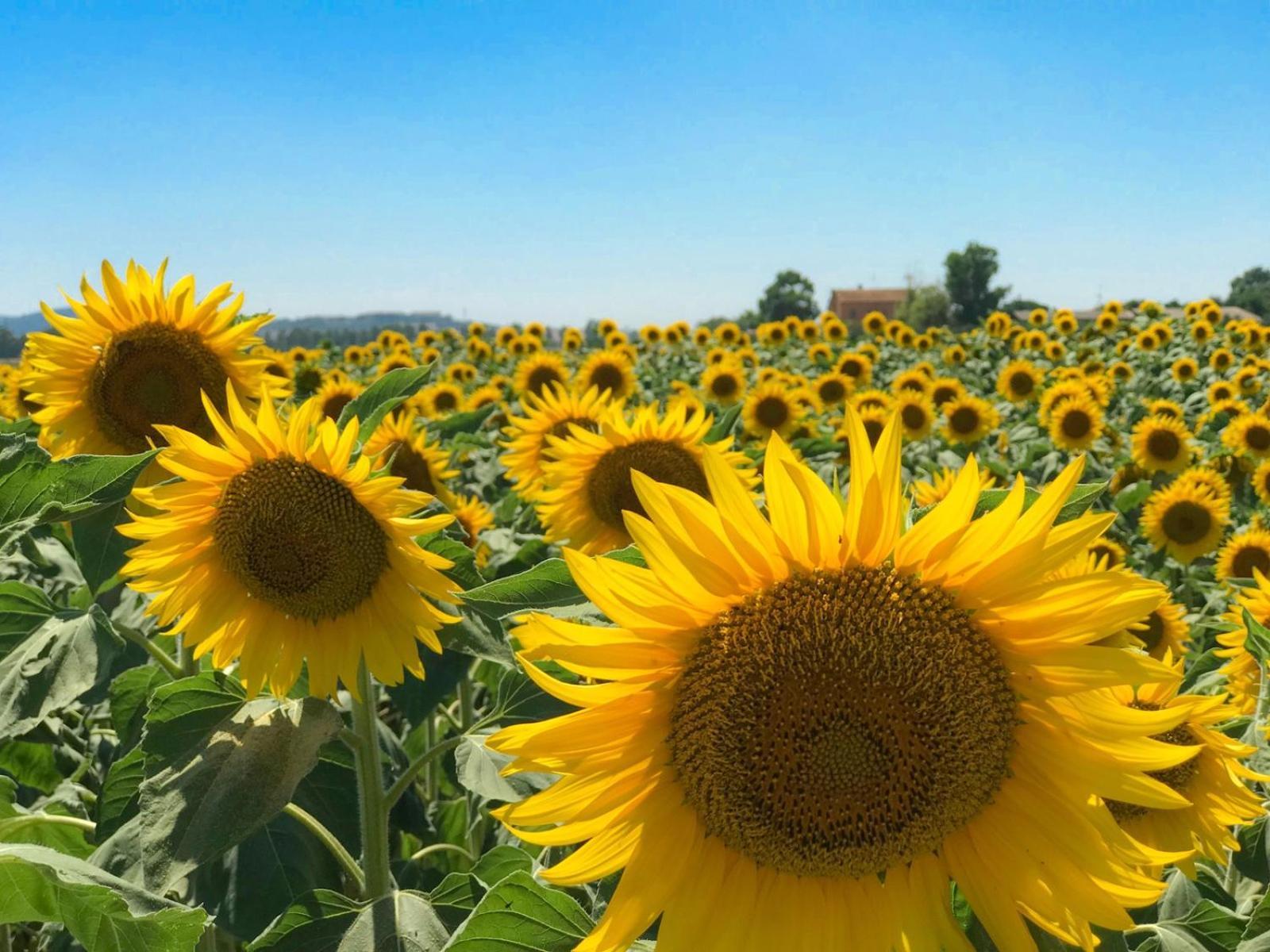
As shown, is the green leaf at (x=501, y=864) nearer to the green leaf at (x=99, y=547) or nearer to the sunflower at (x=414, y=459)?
the green leaf at (x=99, y=547)

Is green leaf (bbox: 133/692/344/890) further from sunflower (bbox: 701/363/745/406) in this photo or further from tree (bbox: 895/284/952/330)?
tree (bbox: 895/284/952/330)

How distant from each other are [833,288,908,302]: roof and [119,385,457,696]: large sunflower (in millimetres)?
61677

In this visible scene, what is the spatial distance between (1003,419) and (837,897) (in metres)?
13.6

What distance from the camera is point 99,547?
2.72 meters

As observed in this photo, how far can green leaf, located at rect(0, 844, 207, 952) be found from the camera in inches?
52.5

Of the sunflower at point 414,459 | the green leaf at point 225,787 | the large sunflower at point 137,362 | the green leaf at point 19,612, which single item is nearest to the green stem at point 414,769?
the green leaf at point 225,787

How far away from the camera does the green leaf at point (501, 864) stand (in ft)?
7.53

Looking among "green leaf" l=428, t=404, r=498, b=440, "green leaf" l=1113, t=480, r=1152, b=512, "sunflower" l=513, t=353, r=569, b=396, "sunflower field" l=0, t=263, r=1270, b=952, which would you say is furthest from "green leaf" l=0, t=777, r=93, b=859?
"sunflower" l=513, t=353, r=569, b=396

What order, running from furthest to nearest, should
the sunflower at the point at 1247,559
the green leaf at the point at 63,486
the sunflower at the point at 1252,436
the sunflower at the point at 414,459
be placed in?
the sunflower at the point at 1252,436 → the sunflower at the point at 1247,559 → the sunflower at the point at 414,459 → the green leaf at the point at 63,486

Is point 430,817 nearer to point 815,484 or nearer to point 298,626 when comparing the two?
point 298,626

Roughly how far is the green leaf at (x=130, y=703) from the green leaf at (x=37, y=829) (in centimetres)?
26

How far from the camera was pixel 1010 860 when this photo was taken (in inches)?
60.8

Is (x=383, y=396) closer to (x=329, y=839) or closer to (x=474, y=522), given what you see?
(x=329, y=839)

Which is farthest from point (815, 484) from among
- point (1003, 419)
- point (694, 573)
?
point (1003, 419)
